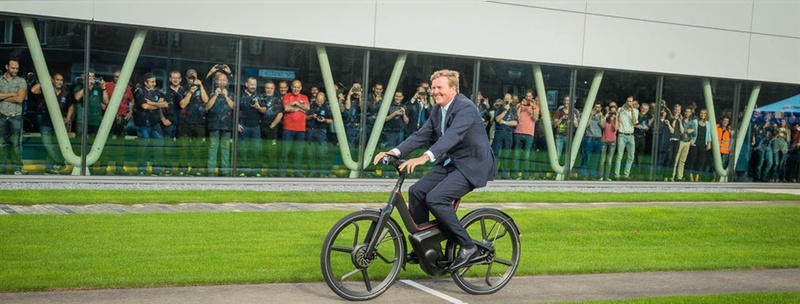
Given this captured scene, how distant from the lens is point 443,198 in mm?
7957

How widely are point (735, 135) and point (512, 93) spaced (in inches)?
259

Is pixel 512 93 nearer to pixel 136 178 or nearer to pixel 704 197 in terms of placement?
pixel 704 197

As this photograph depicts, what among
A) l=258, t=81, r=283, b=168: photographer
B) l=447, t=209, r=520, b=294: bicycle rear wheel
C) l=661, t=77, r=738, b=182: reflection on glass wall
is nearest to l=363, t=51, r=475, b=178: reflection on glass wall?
l=258, t=81, r=283, b=168: photographer

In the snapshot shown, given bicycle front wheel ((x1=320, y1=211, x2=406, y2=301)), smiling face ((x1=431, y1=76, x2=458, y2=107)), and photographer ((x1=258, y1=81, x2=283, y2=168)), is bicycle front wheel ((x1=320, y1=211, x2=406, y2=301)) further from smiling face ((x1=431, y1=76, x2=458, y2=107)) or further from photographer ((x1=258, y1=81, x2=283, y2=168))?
photographer ((x1=258, y1=81, x2=283, y2=168))

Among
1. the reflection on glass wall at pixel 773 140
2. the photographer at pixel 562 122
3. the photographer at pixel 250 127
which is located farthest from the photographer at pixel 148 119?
the reflection on glass wall at pixel 773 140

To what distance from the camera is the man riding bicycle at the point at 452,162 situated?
26.1 ft

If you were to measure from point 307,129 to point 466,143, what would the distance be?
35.7 ft

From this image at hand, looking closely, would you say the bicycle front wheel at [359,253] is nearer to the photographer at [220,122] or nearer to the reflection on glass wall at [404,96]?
the photographer at [220,122]

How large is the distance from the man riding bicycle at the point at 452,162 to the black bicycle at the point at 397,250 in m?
0.10

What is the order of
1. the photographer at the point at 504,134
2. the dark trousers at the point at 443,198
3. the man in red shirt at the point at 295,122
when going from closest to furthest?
the dark trousers at the point at 443,198, the man in red shirt at the point at 295,122, the photographer at the point at 504,134

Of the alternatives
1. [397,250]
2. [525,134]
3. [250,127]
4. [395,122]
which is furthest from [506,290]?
[525,134]

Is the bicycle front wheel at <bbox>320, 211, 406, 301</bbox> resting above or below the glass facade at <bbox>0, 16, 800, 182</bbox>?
below

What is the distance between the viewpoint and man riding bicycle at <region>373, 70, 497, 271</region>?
796 cm

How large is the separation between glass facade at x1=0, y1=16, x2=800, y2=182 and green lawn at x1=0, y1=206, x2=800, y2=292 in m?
4.62
